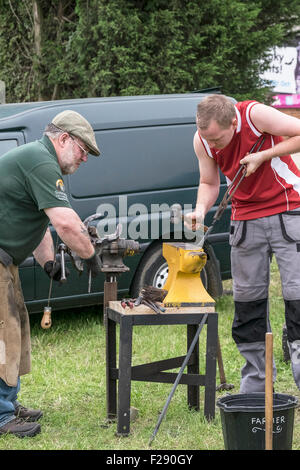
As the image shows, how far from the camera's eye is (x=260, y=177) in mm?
4652

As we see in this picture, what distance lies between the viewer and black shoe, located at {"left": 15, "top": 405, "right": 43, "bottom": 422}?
489 centimetres

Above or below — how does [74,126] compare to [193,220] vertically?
above

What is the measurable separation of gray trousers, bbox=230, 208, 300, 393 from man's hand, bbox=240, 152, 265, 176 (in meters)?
0.35

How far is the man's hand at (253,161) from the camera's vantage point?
4.48 metres

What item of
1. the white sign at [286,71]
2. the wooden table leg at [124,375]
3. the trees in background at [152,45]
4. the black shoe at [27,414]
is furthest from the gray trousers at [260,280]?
the white sign at [286,71]

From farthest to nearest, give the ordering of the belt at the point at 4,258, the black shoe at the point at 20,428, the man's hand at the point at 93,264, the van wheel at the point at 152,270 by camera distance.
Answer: the van wheel at the point at 152,270, the black shoe at the point at 20,428, the belt at the point at 4,258, the man's hand at the point at 93,264

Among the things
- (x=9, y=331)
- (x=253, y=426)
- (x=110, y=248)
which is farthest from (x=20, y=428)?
(x=253, y=426)

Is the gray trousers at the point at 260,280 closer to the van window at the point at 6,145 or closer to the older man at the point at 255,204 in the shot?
the older man at the point at 255,204

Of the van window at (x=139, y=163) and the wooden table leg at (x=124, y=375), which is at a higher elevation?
the van window at (x=139, y=163)

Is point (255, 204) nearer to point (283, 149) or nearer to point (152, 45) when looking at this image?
point (283, 149)

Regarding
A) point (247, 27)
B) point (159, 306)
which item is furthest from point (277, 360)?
point (247, 27)

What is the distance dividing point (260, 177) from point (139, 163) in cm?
250

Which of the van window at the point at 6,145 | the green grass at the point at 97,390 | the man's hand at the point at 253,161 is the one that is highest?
the man's hand at the point at 253,161

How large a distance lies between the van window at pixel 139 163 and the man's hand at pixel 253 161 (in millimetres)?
2505
